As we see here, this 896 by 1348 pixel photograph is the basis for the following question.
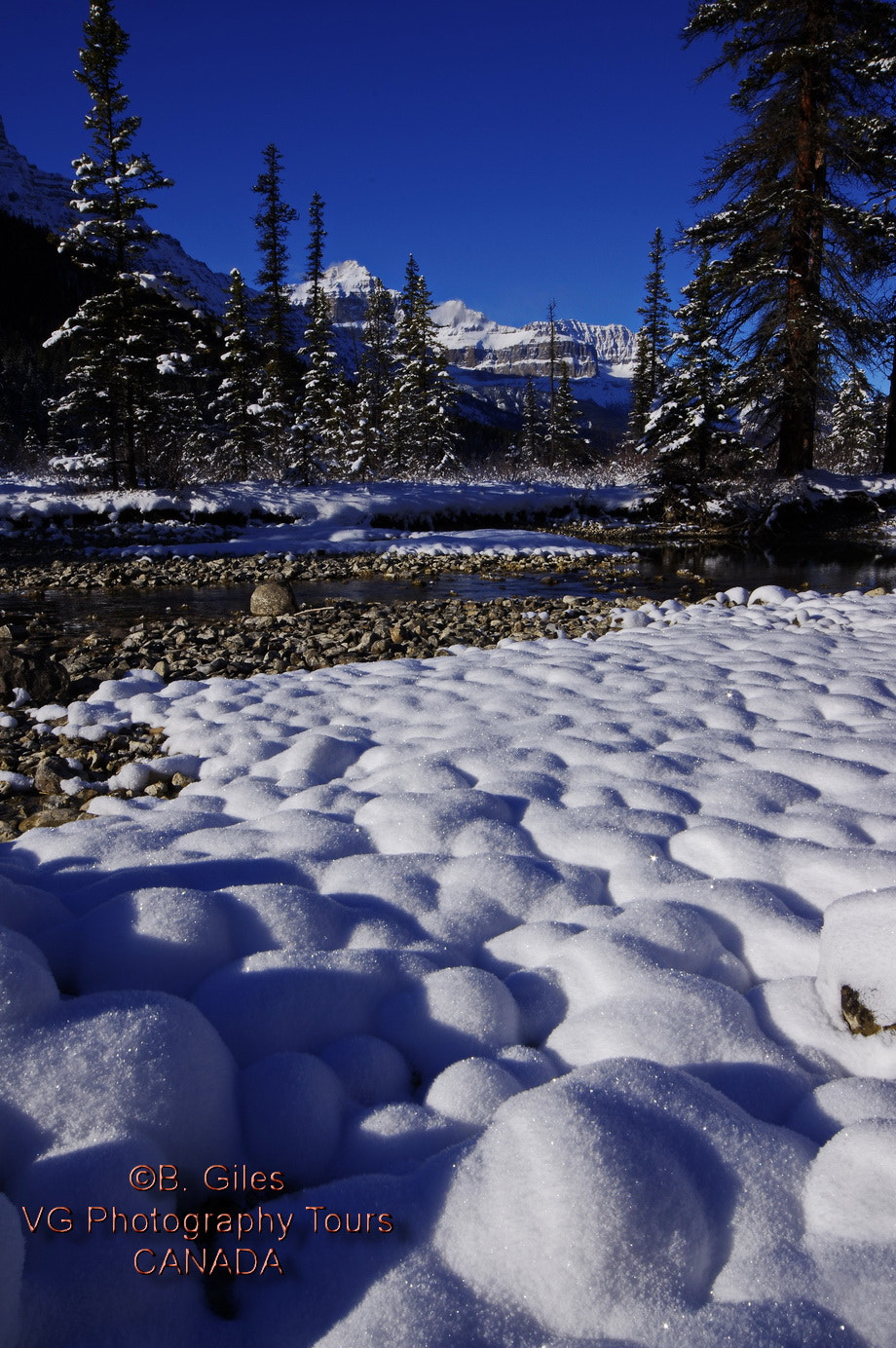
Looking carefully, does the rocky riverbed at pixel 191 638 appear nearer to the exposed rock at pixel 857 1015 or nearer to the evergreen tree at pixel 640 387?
the exposed rock at pixel 857 1015

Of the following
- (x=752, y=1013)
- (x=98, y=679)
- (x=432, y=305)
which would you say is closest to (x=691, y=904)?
(x=752, y=1013)

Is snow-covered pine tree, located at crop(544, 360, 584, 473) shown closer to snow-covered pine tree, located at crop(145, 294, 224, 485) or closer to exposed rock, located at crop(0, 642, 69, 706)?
snow-covered pine tree, located at crop(145, 294, 224, 485)

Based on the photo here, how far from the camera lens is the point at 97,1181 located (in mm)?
1055

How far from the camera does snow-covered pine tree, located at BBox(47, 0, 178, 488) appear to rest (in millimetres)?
16656

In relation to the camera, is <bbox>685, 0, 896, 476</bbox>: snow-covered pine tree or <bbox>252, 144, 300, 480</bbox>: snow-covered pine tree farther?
<bbox>252, 144, 300, 480</bbox>: snow-covered pine tree

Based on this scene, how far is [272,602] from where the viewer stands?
8.05 metres

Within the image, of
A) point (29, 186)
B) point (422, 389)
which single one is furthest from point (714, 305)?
point (29, 186)

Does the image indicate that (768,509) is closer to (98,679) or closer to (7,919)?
(98,679)

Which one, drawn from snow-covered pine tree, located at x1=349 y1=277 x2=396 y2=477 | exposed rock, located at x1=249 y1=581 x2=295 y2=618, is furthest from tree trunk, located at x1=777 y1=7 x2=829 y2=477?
snow-covered pine tree, located at x1=349 y1=277 x2=396 y2=477

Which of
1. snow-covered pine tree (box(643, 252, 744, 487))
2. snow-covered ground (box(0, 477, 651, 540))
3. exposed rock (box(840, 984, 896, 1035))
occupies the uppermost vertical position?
snow-covered pine tree (box(643, 252, 744, 487))

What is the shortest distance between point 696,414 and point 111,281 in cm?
1510

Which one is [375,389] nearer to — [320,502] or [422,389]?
[422,389]

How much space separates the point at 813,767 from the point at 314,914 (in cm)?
205

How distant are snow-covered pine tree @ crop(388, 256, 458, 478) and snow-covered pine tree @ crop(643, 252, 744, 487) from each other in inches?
516
